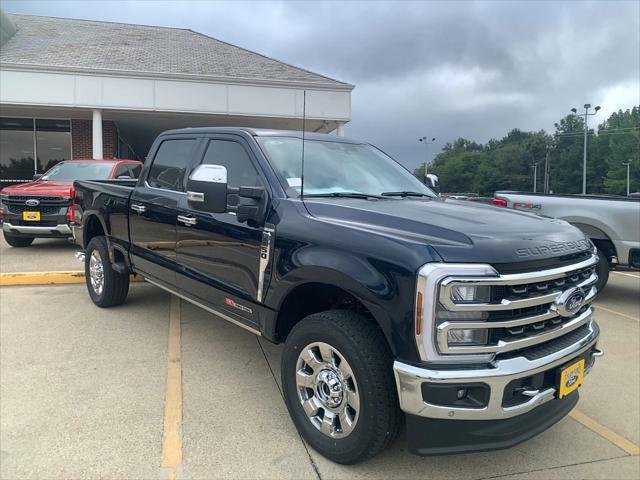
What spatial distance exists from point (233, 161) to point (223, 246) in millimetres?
680

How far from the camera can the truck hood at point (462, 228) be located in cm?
252

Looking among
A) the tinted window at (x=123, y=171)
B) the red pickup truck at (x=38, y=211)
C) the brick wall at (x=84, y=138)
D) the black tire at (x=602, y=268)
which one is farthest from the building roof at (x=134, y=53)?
the black tire at (x=602, y=268)

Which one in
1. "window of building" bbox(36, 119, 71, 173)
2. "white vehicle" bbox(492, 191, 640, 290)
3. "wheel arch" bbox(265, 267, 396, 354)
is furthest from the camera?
"window of building" bbox(36, 119, 71, 173)

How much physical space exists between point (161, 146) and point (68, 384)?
229 centimetres

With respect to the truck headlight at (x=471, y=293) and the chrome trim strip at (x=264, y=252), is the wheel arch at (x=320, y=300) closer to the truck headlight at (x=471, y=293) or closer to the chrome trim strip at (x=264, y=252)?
the chrome trim strip at (x=264, y=252)

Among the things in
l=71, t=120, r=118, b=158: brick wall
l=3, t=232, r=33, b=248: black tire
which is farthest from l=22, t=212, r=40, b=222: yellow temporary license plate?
l=71, t=120, r=118, b=158: brick wall

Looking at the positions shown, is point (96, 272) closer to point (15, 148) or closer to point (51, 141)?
point (51, 141)

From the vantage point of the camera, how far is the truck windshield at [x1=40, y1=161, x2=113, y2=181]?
33.3ft

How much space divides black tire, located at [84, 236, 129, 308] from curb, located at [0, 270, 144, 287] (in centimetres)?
98

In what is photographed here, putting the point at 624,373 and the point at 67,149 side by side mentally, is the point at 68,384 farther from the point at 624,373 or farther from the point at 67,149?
the point at 67,149

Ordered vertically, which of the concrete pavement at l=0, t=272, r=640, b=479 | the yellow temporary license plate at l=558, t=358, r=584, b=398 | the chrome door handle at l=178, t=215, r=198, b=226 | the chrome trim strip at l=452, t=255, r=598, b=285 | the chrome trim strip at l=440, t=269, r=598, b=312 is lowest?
the concrete pavement at l=0, t=272, r=640, b=479

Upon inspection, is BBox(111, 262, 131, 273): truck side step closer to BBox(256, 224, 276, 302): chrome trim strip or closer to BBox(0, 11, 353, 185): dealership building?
BBox(256, 224, 276, 302): chrome trim strip

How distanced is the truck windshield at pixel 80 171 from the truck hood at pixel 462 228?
809 cm

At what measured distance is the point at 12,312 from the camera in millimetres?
5637
